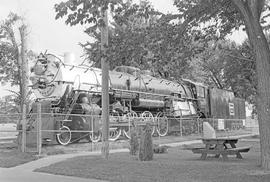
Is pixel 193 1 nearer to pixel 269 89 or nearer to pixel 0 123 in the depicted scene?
pixel 269 89

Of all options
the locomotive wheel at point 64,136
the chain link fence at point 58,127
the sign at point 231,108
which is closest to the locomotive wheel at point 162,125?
the chain link fence at point 58,127

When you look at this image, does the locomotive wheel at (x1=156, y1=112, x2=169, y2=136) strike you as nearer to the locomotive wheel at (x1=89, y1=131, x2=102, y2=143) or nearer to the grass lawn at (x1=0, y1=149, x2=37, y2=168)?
the locomotive wheel at (x1=89, y1=131, x2=102, y2=143)

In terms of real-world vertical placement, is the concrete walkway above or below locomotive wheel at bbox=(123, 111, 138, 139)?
below

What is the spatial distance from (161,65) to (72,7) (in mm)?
5161

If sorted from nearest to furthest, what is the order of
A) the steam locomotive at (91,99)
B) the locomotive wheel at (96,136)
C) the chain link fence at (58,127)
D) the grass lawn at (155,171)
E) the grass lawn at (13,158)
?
the grass lawn at (155,171), the grass lawn at (13,158), the chain link fence at (58,127), the steam locomotive at (91,99), the locomotive wheel at (96,136)

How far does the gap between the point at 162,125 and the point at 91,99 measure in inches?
228

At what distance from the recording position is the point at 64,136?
53.3 feet

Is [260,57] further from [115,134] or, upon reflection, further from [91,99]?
[115,134]

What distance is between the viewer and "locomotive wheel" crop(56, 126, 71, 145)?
1577 centimetres

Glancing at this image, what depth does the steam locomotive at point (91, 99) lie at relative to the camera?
16.5 m

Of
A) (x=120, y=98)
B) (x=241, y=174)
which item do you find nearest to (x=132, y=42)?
(x=241, y=174)

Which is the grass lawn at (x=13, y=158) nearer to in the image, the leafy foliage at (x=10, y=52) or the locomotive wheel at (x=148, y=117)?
the locomotive wheel at (x=148, y=117)

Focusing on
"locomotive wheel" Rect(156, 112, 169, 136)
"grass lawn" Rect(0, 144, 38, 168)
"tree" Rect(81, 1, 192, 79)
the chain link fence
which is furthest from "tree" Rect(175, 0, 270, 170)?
"locomotive wheel" Rect(156, 112, 169, 136)

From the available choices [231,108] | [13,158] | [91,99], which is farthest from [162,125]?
[231,108]
